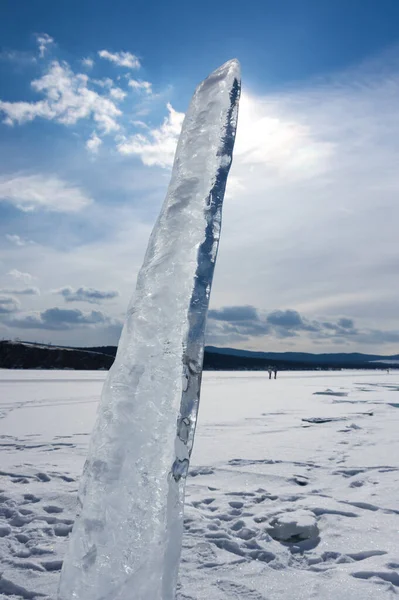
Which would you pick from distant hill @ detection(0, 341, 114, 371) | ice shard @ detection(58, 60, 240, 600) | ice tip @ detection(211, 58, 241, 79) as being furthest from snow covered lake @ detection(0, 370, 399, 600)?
distant hill @ detection(0, 341, 114, 371)

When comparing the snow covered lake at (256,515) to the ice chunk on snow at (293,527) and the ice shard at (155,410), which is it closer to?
the ice chunk on snow at (293,527)

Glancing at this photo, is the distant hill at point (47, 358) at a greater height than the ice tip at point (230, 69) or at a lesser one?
lesser

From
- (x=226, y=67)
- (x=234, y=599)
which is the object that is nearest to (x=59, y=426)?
(x=234, y=599)

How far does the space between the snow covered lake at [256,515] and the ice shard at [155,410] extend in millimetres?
808

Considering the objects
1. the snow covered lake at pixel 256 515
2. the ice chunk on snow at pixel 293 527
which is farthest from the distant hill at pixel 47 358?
the ice chunk on snow at pixel 293 527

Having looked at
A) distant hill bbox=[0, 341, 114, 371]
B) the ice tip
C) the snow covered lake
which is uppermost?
the ice tip

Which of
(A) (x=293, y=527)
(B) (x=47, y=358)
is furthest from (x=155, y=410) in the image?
(B) (x=47, y=358)

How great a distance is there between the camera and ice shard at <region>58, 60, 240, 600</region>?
2.04 m

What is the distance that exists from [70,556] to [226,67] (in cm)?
310

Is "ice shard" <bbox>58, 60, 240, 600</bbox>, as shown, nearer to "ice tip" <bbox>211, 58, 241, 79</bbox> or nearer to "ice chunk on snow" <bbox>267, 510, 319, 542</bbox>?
"ice tip" <bbox>211, 58, 241, 79</bbox>

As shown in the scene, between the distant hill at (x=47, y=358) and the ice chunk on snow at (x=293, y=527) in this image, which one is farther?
the distant hill at (x=47, y=358)

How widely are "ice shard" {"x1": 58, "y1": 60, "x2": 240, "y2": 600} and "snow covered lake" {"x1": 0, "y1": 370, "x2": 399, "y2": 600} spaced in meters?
0.81

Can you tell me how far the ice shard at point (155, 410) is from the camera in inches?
80.2

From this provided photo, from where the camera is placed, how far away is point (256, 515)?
13.1 ft
